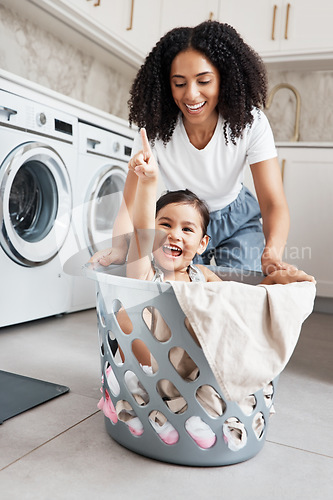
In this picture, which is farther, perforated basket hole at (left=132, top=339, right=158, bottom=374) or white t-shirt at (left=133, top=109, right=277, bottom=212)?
white t-shirt at (left=133, top=109, right=277, bottom=212)

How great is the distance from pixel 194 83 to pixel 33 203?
3.13 feet

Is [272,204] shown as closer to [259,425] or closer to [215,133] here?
[215,133]

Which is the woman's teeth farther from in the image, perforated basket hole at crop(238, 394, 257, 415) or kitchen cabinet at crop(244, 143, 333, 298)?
kitchen cabinet at crop(244, 143, 333, 298)

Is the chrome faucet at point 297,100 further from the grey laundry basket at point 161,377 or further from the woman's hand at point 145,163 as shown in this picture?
the grey laundry basket at point 161,377

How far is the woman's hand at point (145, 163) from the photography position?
0.93 m

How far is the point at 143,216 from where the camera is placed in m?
1.00

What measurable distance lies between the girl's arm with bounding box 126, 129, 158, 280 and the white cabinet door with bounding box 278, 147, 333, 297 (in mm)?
1862

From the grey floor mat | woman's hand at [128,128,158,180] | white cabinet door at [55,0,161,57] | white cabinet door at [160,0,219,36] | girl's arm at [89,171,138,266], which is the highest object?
white cabinet door at [160,0,219,36]

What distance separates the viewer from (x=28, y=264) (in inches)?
73.1

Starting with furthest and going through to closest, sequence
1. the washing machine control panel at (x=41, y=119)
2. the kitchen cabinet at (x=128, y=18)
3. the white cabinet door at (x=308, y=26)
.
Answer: the white cabinet door at (x=308, y=26) → the kitchen cabinet at (x=128, y=18) → the washing machine control panel at (x=41, y=119)

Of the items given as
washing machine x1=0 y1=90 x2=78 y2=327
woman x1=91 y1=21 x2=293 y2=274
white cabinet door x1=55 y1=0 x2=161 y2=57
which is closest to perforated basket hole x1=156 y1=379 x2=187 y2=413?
woman x1=91 y1=21 x2=293 y2=274

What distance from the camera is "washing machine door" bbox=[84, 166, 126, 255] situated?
2.18 meters

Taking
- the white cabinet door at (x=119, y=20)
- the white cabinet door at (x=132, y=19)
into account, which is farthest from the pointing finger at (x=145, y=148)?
the white cabinet door at (x=132, y=19)

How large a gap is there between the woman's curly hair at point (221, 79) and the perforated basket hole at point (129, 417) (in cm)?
77
